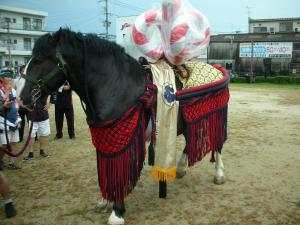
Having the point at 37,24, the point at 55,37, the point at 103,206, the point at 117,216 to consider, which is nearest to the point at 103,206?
the point at 103,206

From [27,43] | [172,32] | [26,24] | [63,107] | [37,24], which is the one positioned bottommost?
[63,107]

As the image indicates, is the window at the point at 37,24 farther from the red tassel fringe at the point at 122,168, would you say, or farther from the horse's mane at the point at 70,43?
the red tassel fringe at the point at 122,168

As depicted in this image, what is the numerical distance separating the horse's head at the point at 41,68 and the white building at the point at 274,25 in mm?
44898

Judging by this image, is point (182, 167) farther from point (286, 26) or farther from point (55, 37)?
point (286, 26)

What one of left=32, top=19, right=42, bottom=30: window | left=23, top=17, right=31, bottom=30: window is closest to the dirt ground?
left=23, top=17, right=31, bottom=30: window

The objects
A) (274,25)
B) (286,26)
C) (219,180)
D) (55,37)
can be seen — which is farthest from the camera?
(274,25)

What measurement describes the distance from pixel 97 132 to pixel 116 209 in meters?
0.86

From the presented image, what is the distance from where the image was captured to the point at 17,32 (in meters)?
47.7

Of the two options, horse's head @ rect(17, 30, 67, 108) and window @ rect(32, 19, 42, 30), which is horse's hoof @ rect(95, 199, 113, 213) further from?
window @ rect(32, 19, 42, 30)

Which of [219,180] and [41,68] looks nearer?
[41,68]

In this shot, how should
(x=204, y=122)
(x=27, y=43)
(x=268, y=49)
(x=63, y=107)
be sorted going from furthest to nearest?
(x=27, y=43)
(x=268, y=49)
(x=63, y=107)
(x=204, y=122)

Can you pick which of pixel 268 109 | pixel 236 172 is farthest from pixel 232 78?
pixel 236 172

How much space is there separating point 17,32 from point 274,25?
3962 cm

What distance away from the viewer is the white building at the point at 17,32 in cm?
4494
